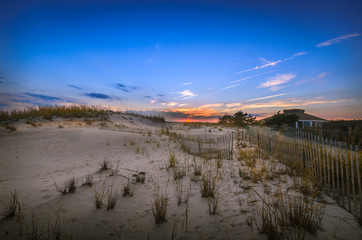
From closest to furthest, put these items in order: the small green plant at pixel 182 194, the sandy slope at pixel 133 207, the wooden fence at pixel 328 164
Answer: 1. the sandy slope at pixel 133 207
2. the wooden fence at pixel 328 164
3. the small green plant at pixel 182 194

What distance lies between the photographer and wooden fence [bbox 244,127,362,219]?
2.79 m

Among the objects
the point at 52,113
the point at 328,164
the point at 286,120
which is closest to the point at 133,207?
the point at 328,164

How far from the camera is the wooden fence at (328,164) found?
2789 millimetres

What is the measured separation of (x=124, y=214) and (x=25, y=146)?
7.64m

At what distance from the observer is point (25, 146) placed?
6922 millimetres

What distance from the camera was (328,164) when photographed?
3434 mm

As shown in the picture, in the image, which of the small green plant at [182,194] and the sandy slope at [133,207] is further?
the small green plant at [182,194]

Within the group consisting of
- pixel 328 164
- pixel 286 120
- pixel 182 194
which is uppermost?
pixel 286 120

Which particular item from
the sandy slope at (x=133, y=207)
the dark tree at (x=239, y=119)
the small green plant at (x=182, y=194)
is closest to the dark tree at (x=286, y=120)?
the dark tree at (x=239, y=119)

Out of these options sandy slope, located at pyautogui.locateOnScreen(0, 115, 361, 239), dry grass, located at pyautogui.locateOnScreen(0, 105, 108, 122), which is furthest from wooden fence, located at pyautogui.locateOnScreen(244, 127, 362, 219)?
dry grass, located at pyautogui.locateOnScreen(0, 105, 108, 122)

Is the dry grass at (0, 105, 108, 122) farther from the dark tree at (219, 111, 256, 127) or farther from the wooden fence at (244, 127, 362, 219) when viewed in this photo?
the dark tree at (219, 111, 256, 127)

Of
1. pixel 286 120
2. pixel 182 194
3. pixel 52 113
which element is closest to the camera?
pixel 182 194

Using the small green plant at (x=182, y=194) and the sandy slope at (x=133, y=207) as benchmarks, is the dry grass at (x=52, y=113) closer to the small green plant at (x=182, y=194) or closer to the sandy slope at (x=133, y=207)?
the sandy slope at (x=133, y=207)

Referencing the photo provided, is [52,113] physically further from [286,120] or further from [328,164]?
[286,120]
